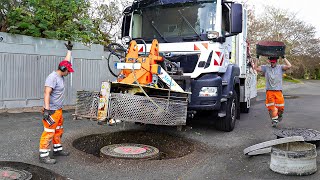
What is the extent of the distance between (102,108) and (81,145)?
131cm

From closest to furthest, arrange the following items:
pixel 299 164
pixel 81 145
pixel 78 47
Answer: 1. pixel 299 164
2. pixel 81 145
3. pixel 78 47

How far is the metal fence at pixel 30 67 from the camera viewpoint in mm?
9492

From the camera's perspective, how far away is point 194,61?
6848 mm

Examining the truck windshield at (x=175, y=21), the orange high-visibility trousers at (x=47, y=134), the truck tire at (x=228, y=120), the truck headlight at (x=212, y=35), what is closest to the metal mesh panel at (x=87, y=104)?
the orange high-visibility trousers at (x=47, y=134)

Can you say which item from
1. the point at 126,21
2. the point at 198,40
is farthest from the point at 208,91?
the point at 126,21

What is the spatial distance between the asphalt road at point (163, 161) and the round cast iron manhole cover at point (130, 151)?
0.17 meters

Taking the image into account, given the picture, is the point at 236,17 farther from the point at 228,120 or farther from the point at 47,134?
the point at 47,134

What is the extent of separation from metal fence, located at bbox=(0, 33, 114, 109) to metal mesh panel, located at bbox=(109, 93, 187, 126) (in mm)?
5347

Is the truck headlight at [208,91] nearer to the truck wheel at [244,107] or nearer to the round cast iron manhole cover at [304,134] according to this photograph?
the round cast iron manhole cover at [304,134]

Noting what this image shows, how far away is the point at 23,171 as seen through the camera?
4.57 metres

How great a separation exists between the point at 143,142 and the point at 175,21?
2.60 m

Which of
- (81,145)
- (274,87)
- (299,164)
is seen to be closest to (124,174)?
(81,145)

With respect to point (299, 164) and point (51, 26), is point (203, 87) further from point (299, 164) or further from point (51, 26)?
point (51, 26)

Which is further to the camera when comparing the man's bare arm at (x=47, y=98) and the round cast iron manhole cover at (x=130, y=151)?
the round cast iron manhole cover at (x=130, y=151)
